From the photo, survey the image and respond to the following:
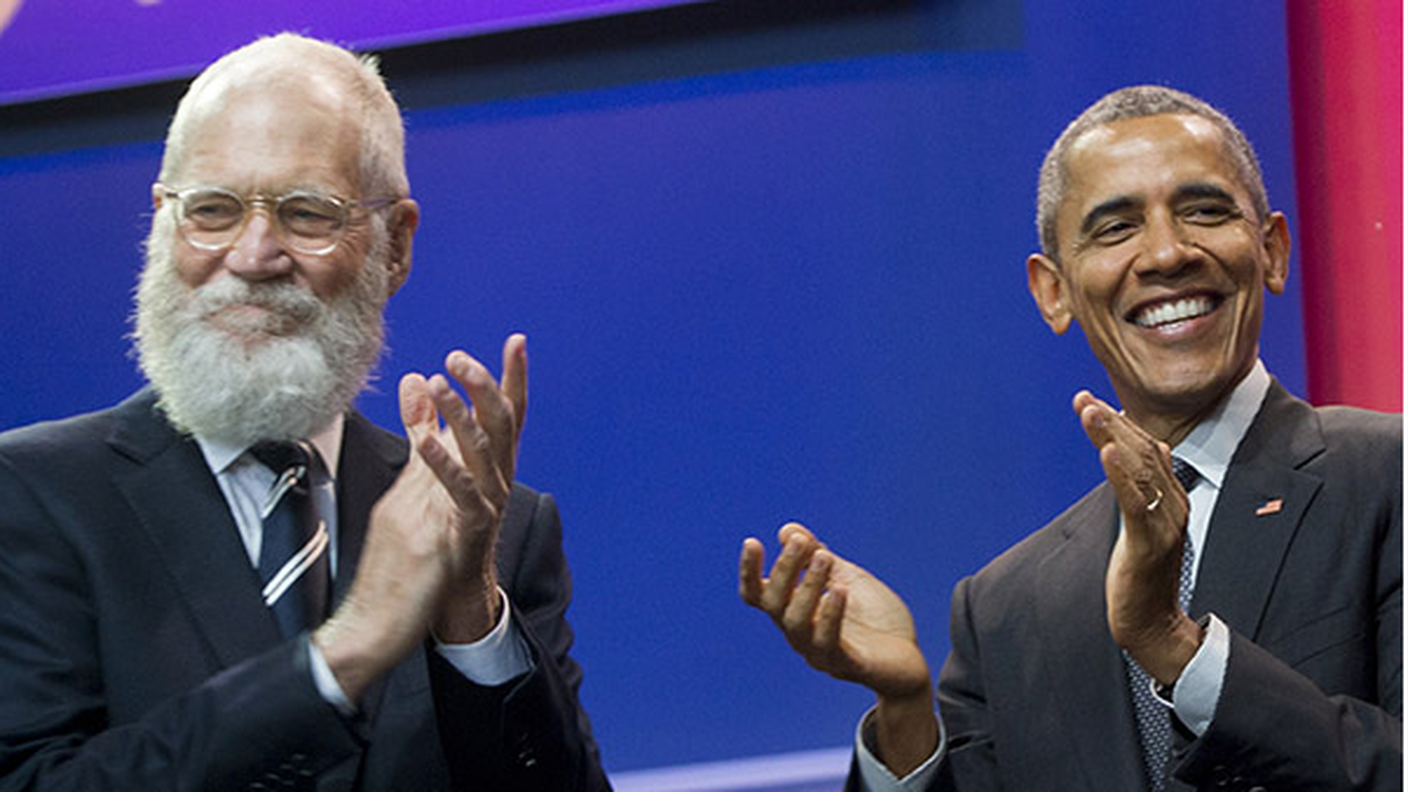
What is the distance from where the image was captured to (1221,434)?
2623mm

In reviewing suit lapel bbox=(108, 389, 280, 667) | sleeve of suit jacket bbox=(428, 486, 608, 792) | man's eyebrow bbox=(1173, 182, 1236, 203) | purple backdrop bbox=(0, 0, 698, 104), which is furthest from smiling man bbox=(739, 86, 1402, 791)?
purple backdrop bbox=(0, 0, 698, 104)

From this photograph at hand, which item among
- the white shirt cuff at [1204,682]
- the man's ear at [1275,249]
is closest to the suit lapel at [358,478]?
the white shirt cuff at [1204,682]

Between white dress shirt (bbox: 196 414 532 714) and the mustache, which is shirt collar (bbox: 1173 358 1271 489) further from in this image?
the mustache

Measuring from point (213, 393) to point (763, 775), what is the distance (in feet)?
4.86

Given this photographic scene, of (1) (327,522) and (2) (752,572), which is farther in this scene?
(1) (327,522)

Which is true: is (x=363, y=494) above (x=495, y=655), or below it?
above

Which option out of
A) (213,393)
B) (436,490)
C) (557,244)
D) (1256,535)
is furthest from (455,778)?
(557,244)

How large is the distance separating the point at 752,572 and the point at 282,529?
2.19 ft

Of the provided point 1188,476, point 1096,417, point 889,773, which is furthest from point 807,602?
point 1188,476

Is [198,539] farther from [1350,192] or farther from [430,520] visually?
[1350,192]

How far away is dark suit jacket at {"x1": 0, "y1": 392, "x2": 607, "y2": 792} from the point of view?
7.01 ft

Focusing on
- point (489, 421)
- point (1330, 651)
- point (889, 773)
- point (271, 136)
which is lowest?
point (889, 773)

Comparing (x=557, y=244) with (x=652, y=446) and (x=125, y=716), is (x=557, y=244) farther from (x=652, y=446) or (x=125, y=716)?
(x=125, y=716)

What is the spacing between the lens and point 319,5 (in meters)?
3.53
